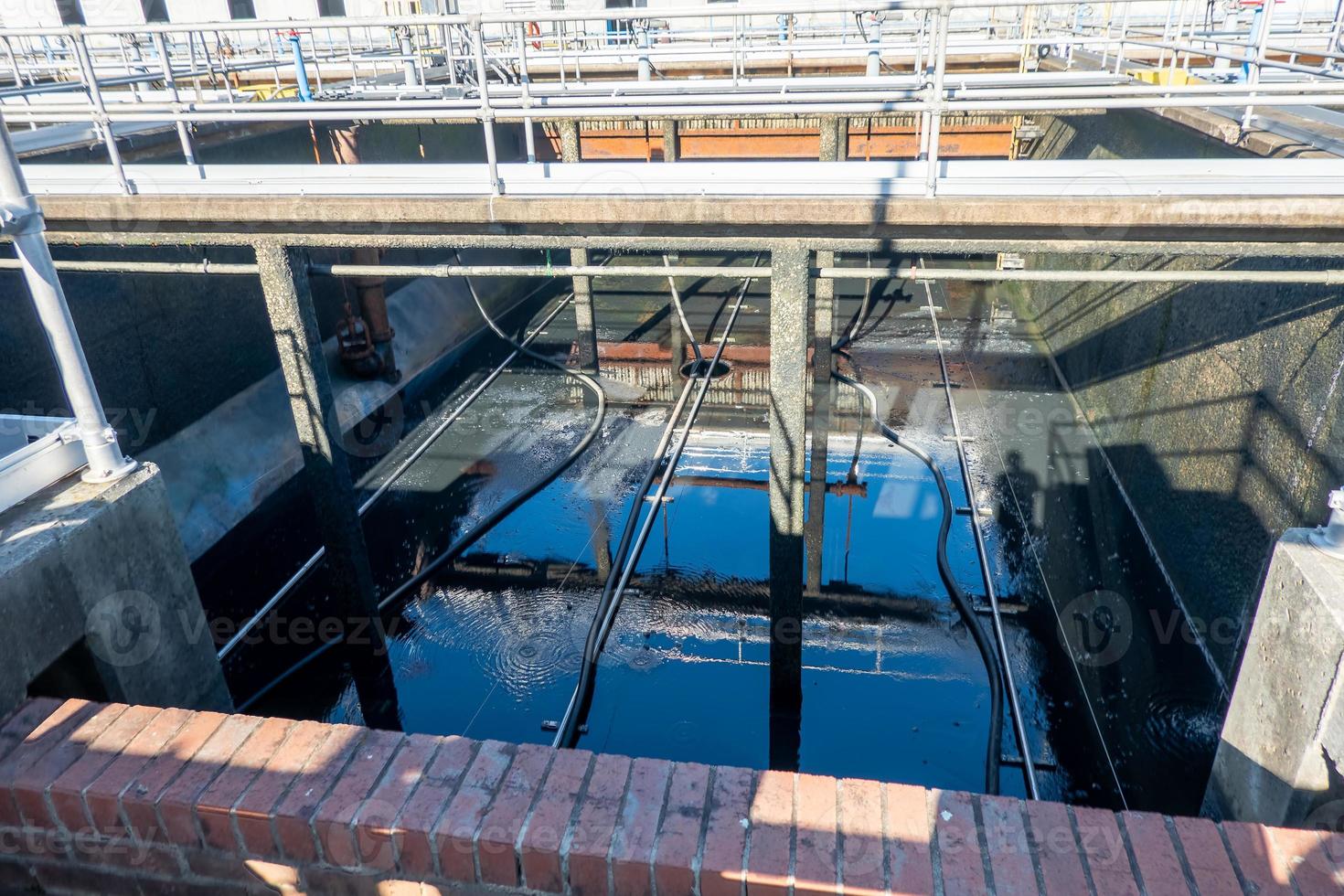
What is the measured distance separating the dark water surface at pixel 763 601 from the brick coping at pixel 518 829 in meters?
3.29

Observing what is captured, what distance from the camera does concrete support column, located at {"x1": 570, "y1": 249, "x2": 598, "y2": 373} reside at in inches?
451

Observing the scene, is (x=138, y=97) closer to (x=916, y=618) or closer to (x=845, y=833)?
(x=916, y=618)

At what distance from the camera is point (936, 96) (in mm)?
4191

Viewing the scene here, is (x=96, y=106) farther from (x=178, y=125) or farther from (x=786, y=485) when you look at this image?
(x=786, y=485)

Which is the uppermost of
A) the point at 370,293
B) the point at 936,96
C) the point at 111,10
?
the point at 111,10

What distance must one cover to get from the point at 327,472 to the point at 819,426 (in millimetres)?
6106

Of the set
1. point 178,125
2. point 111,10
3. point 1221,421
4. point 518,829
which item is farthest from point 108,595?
point 111,10

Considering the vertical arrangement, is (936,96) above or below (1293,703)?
above

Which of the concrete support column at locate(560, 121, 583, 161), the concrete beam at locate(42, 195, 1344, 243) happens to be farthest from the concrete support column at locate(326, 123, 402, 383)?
the concrete beam at locate(42, 195, 1344, 243)

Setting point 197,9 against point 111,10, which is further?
point 197,9

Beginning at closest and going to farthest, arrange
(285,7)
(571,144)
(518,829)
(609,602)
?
1. (518,829)
2. (609,602)
3. (571,144)
4. (285,7)

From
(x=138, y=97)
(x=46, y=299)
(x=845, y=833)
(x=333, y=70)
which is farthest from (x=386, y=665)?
(x=333, y=70)

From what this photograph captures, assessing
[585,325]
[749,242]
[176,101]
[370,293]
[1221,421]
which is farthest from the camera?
[585,325]

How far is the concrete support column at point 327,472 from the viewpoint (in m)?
5.05
